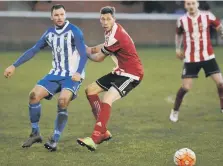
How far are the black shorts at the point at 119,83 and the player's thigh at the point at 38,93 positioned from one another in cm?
76

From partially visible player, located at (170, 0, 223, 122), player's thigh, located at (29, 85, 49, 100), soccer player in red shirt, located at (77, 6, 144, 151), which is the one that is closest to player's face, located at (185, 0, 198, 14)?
partially visible player, located at (170, 0, 223, 122)

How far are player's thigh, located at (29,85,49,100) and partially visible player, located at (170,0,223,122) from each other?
2.81 m

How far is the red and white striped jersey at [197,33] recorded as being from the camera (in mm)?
10438

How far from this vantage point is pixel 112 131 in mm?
9375

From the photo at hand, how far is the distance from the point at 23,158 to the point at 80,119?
9.96ft

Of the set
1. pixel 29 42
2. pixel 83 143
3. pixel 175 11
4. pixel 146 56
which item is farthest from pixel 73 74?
pixel 175 11

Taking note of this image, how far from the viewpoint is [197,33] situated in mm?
10547

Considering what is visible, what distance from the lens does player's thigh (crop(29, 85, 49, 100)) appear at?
8.21m

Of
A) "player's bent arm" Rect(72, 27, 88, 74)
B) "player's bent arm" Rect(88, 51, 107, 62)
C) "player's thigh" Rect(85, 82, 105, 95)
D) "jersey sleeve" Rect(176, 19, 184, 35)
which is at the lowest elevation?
"player's thigh" Rect(85, 82, 105, 95)

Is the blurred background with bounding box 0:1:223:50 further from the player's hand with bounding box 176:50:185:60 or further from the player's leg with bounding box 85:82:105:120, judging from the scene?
the player's leg with bounding box 85:82:105:120

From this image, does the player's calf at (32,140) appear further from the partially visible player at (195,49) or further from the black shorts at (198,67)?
the black shorts at (198,67)

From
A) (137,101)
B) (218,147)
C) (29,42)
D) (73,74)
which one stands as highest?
(73,74)

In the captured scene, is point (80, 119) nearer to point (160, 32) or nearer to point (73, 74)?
point (73, 74)

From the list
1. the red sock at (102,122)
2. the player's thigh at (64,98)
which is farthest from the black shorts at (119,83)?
the player's thigh at (64,98)
